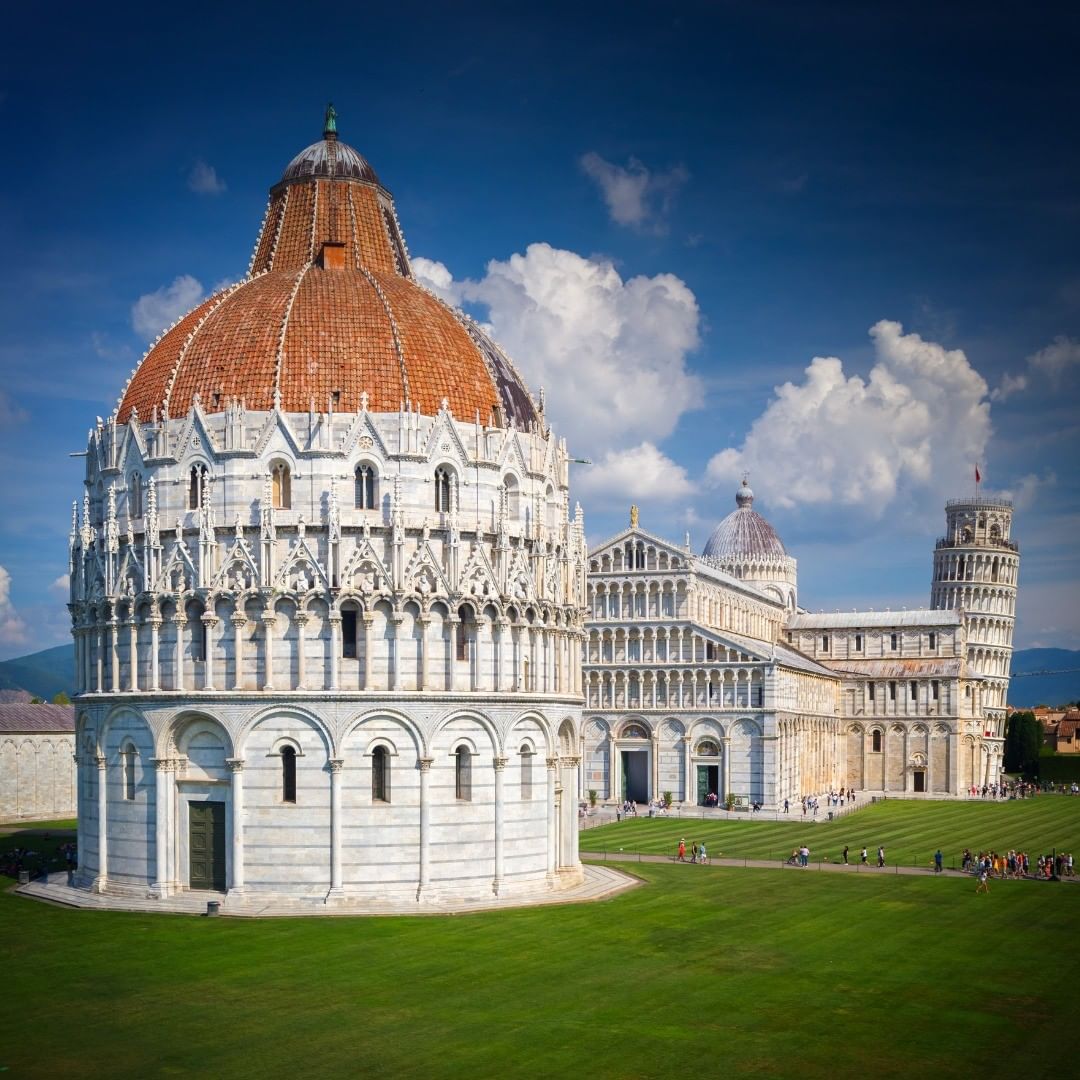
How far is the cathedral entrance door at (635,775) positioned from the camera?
12294 centimetres

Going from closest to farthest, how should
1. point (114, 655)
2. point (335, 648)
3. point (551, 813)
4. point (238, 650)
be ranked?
point (335, 648), point (238, 650), point (114, 655), point (551, 813)

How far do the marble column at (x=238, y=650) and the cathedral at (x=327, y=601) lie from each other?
12 cm

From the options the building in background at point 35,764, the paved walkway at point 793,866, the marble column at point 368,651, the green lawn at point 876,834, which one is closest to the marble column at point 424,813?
the marble column at point 368,651

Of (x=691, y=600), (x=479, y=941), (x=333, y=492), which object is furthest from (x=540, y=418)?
(x=691, y=600)

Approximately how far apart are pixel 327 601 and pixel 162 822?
1118cm

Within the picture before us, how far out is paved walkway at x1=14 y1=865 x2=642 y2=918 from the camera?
5450 centimetres

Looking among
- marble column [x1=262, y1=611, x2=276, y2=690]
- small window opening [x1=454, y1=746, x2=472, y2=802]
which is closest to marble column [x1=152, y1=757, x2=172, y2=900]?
marble column [x1=262, y1=611, x2=276, y2=690]

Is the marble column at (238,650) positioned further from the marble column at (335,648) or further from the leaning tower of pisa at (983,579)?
the leaning tower of pisa at (983,579)

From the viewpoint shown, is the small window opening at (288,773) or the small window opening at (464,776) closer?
the small window opening at (288,773)

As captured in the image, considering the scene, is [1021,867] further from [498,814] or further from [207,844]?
[207,844]

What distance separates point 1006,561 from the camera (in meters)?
174

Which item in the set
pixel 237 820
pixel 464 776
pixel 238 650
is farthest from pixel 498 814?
pixel 238 650

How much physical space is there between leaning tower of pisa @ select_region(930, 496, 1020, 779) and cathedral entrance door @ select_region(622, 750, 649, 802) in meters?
61.5

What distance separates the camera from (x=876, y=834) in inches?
3743
